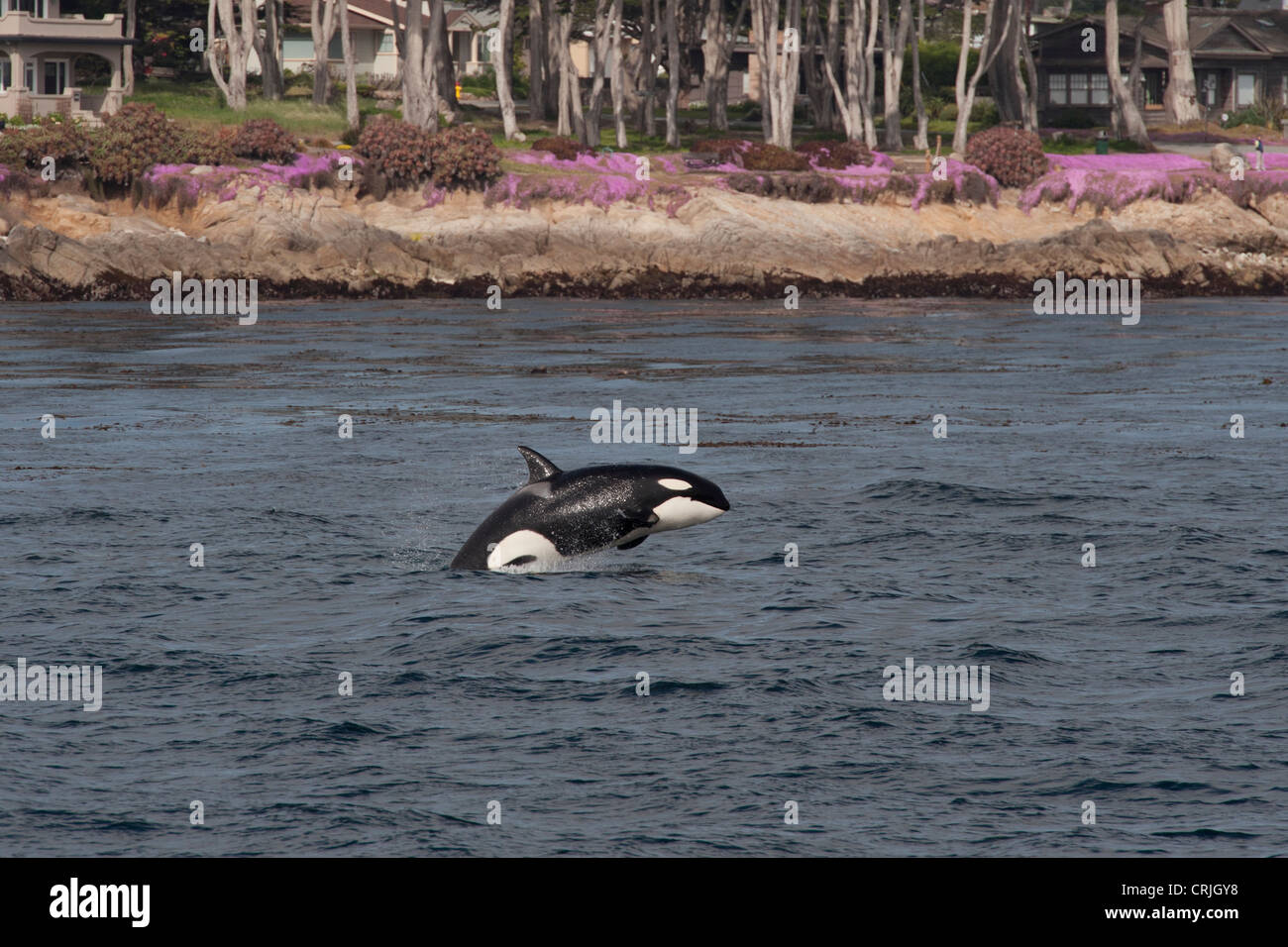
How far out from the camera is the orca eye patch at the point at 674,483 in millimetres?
13852

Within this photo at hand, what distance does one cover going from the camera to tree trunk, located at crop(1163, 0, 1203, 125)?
77062 mm

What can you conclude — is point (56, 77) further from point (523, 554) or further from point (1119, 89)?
point (523, 554)

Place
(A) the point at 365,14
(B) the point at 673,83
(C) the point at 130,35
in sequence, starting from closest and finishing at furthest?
1. (B) the point at 673,83
2. (C) the point at 130,35
3. (A) the point at 365,14

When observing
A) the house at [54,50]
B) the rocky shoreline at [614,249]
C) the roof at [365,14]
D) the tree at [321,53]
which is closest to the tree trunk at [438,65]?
the tree at [321,53]

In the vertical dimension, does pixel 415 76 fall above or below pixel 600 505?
above

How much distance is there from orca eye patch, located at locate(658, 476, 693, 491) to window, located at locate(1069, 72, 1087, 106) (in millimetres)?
80563

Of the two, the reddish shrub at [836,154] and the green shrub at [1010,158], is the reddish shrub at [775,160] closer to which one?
the reddish shrub at [836,154]

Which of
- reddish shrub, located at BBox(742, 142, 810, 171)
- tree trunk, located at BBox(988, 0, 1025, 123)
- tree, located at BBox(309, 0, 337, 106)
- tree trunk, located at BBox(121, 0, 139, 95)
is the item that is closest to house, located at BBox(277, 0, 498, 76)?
tree trunk, located at BBox(121, 0, 139, 95)

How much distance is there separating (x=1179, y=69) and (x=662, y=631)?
7220cm

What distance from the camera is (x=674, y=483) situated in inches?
547

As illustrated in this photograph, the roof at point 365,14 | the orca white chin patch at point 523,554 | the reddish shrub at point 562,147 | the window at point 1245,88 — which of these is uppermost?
the roof at point 365,14

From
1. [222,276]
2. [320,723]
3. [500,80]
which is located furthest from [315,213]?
[320,723]

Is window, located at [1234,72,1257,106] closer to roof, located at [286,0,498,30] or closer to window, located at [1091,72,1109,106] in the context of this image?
window, located at [1091,72,1109,106]

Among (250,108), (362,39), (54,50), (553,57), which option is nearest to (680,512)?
(250,108)
